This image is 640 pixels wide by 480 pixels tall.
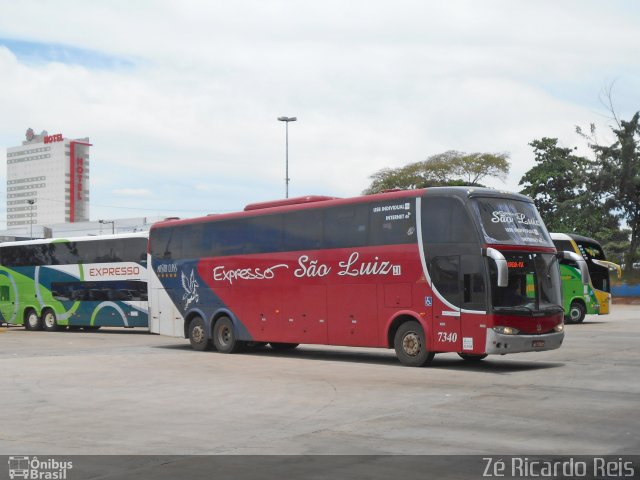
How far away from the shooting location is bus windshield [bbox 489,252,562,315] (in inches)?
654

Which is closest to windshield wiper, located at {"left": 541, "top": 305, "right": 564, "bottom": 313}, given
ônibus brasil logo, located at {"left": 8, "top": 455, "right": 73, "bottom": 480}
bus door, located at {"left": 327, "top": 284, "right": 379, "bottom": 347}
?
bus door, located at {"left": 327, "top": 284, "right": 379, "bottom": 347}

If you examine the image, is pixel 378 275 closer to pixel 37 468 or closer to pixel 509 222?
pixel 509 222

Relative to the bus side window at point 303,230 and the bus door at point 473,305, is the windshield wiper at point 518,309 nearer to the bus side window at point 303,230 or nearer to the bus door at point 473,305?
the bus door at point 473,305

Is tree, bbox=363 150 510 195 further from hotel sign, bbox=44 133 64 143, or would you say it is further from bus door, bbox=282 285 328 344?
hotel sign, bbox=44 133 64 143

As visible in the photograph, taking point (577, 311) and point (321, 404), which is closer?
point (321, 404)

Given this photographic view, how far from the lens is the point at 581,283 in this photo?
3438 centimetres

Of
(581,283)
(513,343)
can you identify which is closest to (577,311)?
(581,283)

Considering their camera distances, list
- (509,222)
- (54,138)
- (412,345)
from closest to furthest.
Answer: (509,222)
(412,345)
(54,138)

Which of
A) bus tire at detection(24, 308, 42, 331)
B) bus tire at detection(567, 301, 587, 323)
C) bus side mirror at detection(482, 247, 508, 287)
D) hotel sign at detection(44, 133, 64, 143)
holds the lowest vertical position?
bus tire at detection(24, 308, 42, 331)

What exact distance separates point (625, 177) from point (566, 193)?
10.7 meters

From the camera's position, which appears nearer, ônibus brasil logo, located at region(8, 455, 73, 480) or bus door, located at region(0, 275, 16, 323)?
ônibus brasil logo, located at region(8, 455, 73, 480)

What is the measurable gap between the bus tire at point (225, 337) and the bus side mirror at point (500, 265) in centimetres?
871

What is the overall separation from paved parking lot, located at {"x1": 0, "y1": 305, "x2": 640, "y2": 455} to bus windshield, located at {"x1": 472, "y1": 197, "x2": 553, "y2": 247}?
2609 millimetres

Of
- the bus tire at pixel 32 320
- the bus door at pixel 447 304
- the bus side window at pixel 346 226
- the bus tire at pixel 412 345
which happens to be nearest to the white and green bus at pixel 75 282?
the bus tire at pixel 32 320
